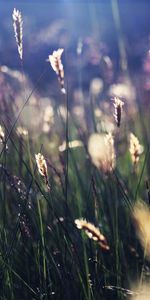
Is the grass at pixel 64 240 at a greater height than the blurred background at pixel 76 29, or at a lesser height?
lesser

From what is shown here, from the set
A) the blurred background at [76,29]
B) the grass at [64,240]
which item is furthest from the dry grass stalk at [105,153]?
the blurred background at [76,29]

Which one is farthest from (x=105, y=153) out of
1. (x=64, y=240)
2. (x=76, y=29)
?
(x=76, y=29)

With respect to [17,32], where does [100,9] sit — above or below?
above

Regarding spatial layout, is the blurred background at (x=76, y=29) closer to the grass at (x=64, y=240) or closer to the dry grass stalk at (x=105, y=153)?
the dry grass stalk at (x=105, y=153)

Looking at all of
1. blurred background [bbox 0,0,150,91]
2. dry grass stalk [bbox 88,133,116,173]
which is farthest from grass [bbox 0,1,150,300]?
blurred background [bbox 0,0,150,91]

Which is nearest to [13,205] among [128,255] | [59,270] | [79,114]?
[128,255]

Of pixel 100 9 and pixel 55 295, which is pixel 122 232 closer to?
pixel 55 295

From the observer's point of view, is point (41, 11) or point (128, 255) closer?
point (128, 255)

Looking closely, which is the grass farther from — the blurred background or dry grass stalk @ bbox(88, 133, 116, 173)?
the blurred background
